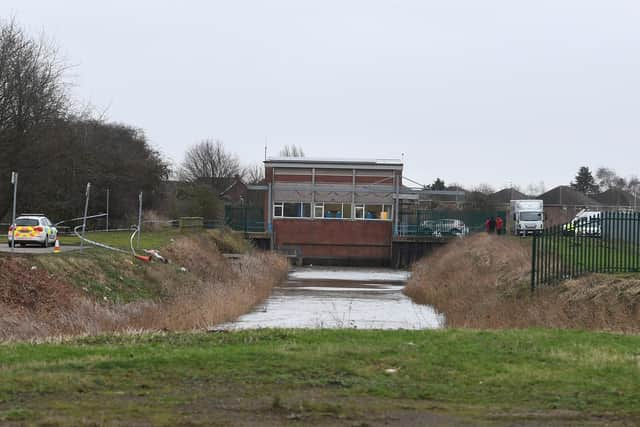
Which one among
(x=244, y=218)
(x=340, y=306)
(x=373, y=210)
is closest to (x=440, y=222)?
(x=373, y=210)

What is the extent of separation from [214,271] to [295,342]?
94.8 feet

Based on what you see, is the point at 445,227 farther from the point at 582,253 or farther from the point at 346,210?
the point at 582,253

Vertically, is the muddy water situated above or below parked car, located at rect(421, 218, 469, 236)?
below

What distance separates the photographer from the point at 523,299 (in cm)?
2333

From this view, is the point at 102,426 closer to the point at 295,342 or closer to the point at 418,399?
the point at 418,399

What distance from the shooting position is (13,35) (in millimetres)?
51344

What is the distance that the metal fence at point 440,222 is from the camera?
69.4 metres

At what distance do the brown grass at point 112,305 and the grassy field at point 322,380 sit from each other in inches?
208

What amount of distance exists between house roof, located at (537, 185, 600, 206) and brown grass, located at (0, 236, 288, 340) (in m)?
90.9

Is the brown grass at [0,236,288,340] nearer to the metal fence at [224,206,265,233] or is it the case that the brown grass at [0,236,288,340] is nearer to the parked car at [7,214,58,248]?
the parked car at [7,214,58,248]

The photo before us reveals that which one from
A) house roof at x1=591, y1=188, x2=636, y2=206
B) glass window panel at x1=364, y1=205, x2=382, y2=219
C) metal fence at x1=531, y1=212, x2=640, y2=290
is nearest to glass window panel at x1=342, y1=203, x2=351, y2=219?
glass window panel at x1=364, y1=205, x2=382, y2=219

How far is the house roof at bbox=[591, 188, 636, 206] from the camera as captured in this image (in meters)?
131

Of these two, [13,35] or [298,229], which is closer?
[13,35]

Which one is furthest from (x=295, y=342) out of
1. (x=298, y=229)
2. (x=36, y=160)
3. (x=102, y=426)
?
(x=298, y=229)
